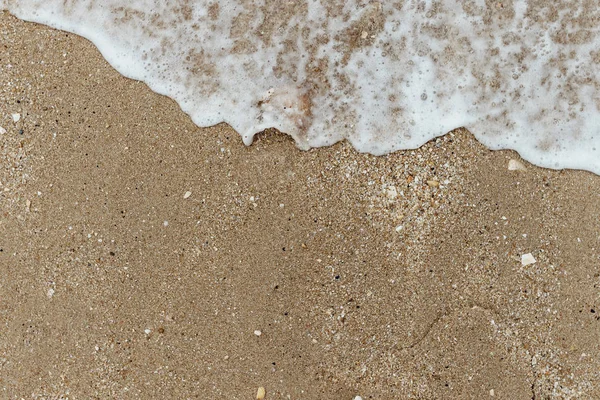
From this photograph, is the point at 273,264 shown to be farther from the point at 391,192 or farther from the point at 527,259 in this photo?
the point at 527,259

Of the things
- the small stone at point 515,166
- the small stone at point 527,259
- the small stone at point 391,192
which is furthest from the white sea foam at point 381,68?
the small stone at point 527,259

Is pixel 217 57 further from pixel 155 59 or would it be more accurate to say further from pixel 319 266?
pixel 319 266

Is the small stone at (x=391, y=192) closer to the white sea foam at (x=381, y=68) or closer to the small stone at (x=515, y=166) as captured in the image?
the white sea foam at (x=381, y=68)

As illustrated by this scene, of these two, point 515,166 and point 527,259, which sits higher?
point 515,166

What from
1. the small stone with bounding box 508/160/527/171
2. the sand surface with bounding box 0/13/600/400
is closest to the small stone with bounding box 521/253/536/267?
the sand surface with bounding box 0/13/600/400

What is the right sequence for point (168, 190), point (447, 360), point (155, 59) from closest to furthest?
point (447, 360) < point (168, 190) < point (155, 59)

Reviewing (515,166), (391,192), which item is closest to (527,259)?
(515,166)

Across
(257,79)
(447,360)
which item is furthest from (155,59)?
(447,360)
